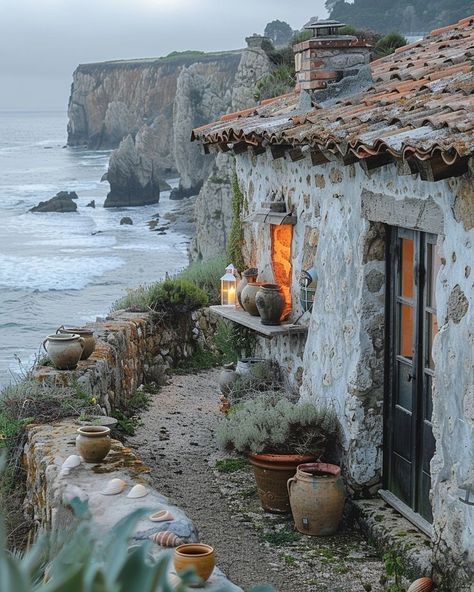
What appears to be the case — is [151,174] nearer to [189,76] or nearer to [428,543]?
[189,76]

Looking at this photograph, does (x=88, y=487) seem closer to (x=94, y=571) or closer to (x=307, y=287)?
(x=307, y=287)

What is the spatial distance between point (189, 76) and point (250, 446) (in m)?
51.3

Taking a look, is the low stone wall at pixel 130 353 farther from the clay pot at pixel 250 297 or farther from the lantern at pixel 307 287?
the lantern at pixel 307 287

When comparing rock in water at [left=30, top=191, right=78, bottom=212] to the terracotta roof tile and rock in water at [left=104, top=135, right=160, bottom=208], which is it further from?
the terracotta roof tile

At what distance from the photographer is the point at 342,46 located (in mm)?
7977

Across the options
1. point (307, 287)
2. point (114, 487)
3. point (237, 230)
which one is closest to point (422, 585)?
point (114, 487)

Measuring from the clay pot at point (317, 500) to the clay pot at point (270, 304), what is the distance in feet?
6.35

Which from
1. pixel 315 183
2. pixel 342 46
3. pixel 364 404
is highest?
pixel 342 46

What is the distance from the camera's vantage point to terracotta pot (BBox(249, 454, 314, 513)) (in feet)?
22.0

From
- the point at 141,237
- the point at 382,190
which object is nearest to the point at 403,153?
the point at 382,190

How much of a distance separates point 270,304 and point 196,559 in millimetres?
3870

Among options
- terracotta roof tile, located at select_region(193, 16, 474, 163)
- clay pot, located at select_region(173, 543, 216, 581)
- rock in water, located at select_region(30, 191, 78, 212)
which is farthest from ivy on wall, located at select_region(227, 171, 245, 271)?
rock in water, located at select_region(30, 191, 78, 212)

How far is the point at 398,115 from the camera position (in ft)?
19.0

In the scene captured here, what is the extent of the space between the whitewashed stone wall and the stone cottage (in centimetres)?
1
